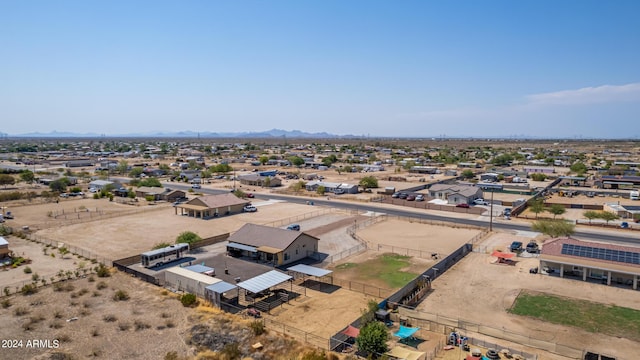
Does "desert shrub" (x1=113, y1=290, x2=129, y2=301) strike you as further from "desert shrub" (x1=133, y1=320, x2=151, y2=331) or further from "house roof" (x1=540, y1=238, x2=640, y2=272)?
"house roof" (x1=540, y1=238, x2=640, y2=272)

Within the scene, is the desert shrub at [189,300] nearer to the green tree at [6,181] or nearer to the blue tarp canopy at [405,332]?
the blue tarp canopy at [405,332]

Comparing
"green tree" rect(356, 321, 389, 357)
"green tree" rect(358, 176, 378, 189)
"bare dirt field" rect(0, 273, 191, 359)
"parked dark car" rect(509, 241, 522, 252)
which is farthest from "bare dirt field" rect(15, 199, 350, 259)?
"green tree" rect(356, 321, 389, 357)

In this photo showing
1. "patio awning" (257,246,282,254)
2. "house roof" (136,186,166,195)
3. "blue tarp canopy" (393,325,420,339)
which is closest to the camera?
"blue tarp canopy" (393,325,420,339)

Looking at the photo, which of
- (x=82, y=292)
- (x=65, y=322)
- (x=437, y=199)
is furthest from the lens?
(x=437, y=199)

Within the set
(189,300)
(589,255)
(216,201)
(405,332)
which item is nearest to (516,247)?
(589,255)

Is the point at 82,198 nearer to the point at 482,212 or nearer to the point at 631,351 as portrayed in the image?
the point at 482,212

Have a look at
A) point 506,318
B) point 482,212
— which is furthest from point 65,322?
point 482,212

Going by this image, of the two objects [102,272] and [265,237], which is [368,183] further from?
[102,272]
